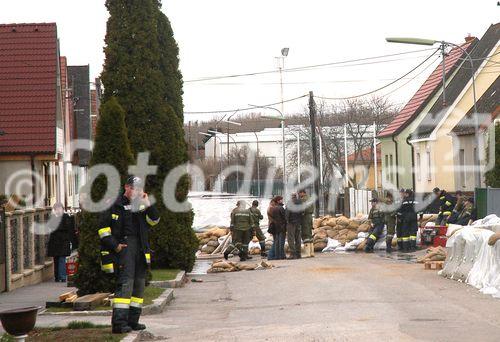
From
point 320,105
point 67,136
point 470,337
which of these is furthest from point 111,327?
point 320,105

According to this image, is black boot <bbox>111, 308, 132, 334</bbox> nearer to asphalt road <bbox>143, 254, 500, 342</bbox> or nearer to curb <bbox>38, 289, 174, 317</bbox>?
asphalt road <bbox>143, 254, 500, 342</bbox>

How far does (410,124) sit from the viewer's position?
54094mm

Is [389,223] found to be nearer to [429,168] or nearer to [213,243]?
[213,243]

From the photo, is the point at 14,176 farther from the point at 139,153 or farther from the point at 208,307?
the point at 208,307

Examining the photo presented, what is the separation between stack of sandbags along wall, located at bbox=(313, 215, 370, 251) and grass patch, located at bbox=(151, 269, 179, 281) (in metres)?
11.8

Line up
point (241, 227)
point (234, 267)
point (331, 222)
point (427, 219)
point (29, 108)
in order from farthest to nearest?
point (331, 222), point (427, 219), point (29, 108), point (241, 227), point (234, 267)

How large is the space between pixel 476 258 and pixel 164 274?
288 inches

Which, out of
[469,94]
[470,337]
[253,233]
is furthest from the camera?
[469,94]

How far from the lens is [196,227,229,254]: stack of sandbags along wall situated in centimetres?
3712

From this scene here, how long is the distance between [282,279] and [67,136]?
27276 mm

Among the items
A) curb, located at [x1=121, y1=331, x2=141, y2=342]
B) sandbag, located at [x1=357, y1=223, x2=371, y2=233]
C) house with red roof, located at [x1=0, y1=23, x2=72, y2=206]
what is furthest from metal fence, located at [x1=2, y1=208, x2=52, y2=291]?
sandbag, located at [x1=357, y1=223, x2=371, y2=233]

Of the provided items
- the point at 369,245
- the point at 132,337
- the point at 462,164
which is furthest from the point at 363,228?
the point at 132,337

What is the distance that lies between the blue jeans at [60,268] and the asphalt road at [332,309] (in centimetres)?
340

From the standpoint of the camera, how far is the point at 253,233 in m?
33.1
